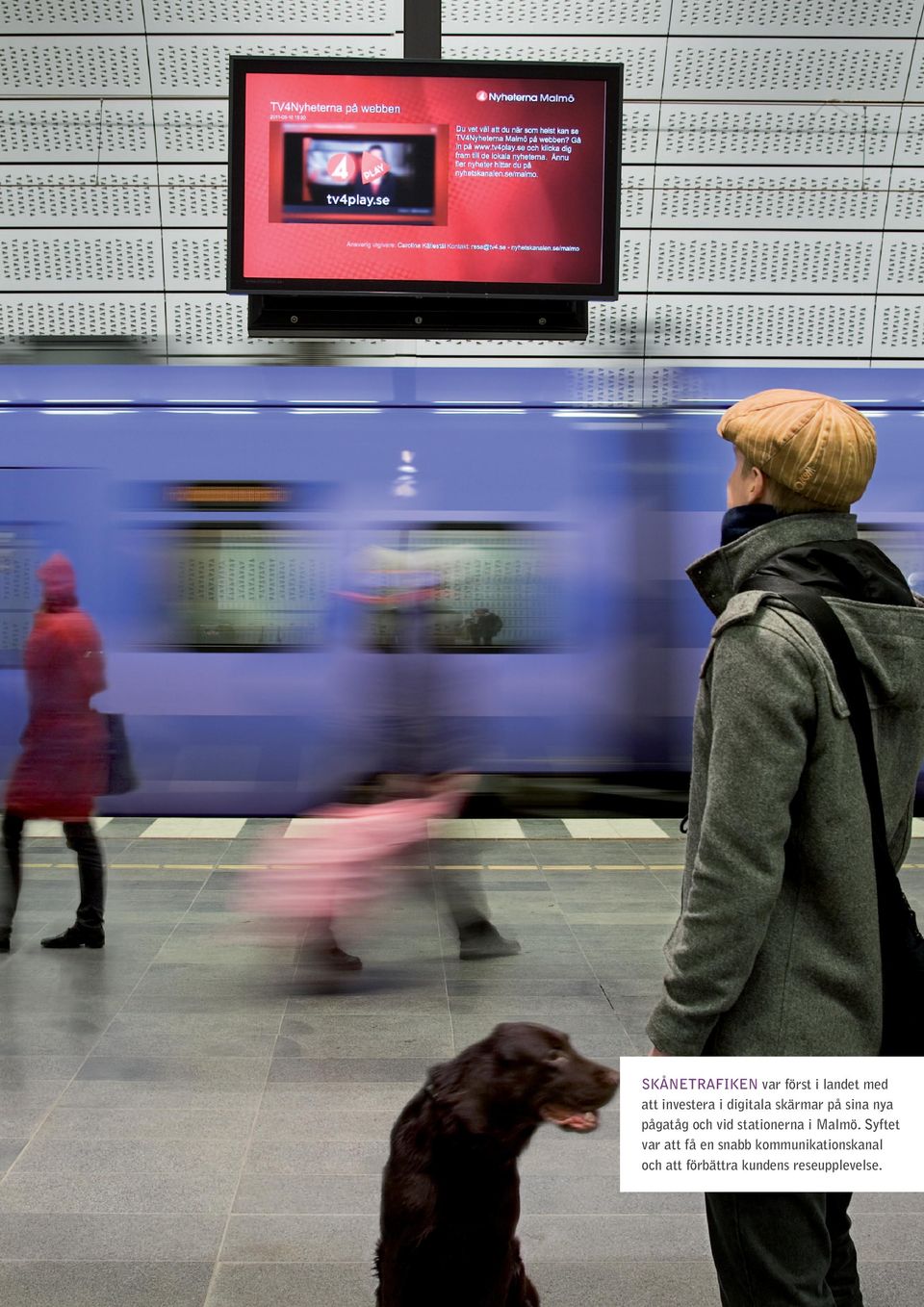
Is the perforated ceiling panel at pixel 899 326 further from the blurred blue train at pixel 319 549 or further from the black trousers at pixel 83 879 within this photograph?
the black trousers at pixel 83 879

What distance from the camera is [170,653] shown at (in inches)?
311

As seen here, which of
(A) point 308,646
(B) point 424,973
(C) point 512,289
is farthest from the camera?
(A) point 308,646

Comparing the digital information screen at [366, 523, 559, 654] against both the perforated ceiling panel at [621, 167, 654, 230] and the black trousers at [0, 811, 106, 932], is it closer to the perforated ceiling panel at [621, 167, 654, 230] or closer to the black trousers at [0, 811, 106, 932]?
the black trousers at [0, 811, 106, 932]

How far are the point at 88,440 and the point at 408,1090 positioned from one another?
201 inches

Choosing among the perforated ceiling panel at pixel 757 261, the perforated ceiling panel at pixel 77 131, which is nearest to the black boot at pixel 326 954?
the perforated ceiling panel at pixel 757 261

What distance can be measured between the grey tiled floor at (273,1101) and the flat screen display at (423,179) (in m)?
2.91

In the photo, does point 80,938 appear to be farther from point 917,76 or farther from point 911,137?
point 917,76

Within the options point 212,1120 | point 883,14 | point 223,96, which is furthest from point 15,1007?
point 883,14

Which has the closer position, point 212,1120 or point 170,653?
point 212,1120

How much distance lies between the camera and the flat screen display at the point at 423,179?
639 cm

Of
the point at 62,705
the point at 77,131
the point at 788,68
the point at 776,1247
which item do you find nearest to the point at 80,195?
the point at 77,131

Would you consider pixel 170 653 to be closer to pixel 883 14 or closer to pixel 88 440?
pixel 88 440

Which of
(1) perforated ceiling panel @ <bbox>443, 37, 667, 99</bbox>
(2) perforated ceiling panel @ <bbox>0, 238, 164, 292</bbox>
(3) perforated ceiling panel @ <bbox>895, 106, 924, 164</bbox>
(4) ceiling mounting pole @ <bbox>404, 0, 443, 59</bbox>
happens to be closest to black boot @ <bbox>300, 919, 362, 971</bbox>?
(4) ceiling mounting pole @ <bbox>404, 0, 443, 59</bbox>

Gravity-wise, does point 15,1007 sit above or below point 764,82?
below
